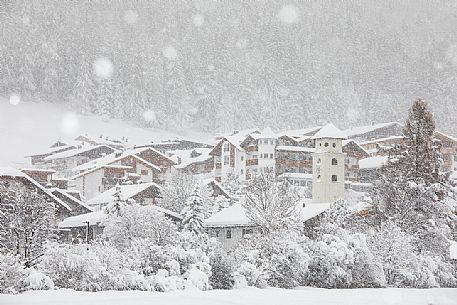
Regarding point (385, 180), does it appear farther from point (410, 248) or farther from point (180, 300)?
point (180, 300)

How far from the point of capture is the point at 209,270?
954 inches

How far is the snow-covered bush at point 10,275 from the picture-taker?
18891 mm

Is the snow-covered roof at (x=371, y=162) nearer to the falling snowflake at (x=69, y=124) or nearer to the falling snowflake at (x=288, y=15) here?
Answer: the falling snowflake at (x=69, y=124)

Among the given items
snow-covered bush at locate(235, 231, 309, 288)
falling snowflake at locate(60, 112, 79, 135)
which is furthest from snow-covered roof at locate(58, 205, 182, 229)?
falling snowflake at locate(60, 112, 79, 135)

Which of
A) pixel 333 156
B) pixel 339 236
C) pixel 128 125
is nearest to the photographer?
pixel 339 236

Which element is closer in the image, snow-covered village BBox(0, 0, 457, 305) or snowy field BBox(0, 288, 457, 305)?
snowy field BBox(0, 288, 457, 305)

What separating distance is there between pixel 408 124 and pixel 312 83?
5171 inches

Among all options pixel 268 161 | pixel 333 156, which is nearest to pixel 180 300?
pixel 333 156

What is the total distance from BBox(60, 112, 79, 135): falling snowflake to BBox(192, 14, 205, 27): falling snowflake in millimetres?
57473

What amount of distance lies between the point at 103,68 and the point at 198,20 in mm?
40674

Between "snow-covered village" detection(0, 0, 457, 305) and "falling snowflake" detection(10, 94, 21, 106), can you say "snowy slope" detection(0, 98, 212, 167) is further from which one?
"falling snowflake" detection(10, 94, 21, 106)

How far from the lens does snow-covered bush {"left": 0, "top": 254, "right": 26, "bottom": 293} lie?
18891 mm

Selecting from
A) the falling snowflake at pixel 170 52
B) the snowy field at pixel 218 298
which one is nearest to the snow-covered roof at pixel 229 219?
the snowy field at pixel 218 298

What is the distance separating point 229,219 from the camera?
4550 centimetres
